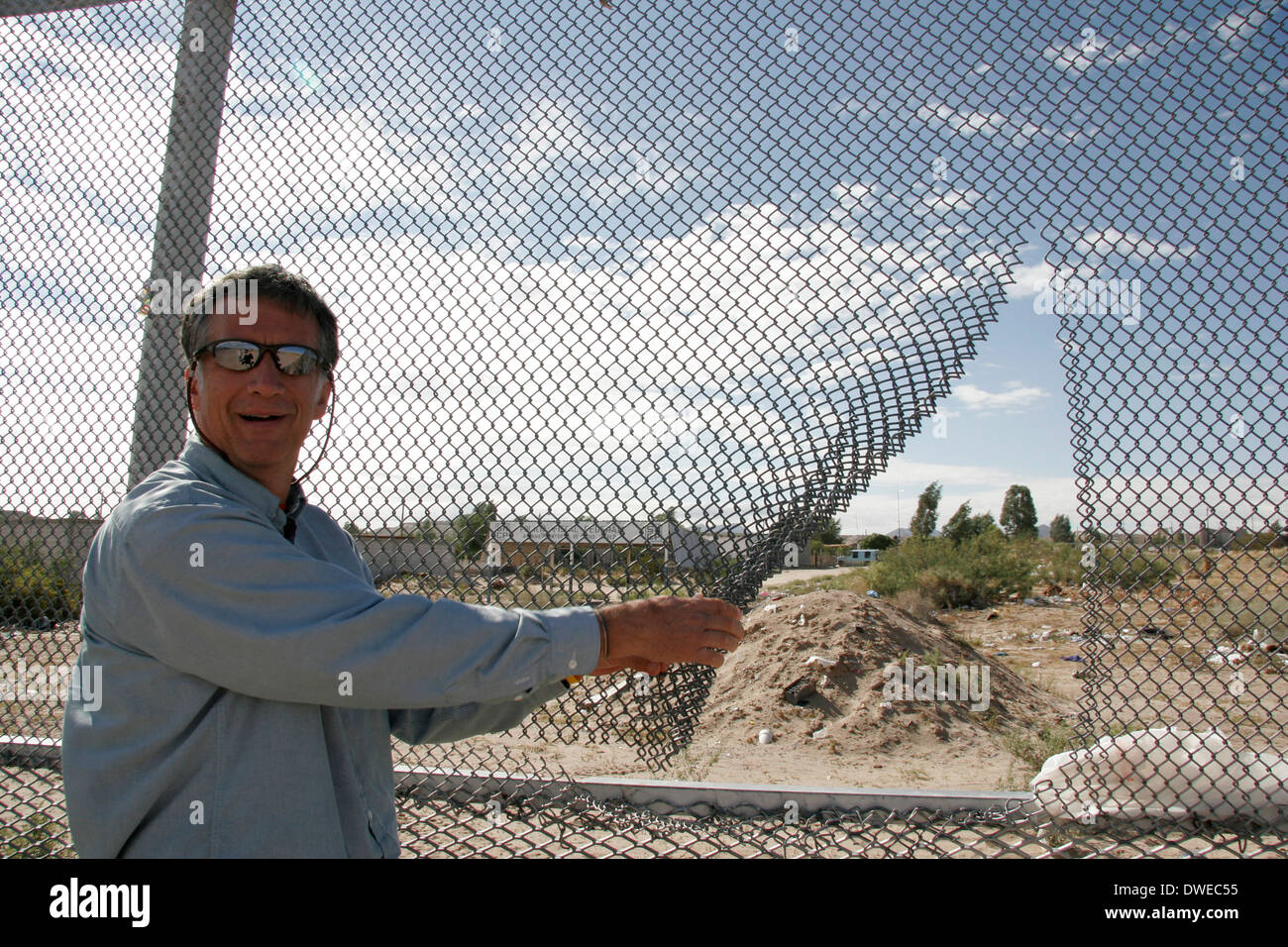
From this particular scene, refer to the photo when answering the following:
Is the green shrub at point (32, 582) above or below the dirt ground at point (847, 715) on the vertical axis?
above

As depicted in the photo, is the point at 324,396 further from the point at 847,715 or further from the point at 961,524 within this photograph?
the point at 961,524

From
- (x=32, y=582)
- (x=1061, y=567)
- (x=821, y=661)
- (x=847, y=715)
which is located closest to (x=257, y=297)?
(x=32, y=582)

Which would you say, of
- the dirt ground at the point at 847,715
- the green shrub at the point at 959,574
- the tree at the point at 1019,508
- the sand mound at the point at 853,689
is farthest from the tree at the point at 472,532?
the tree at the point at 1019,508

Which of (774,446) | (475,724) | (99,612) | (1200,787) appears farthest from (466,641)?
(1200,787)

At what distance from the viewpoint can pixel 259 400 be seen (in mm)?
1634

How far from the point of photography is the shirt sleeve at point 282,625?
130 cm

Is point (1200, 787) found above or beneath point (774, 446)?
beneath

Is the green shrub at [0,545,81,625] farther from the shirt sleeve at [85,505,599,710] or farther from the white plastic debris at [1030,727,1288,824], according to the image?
the white plastic debris at [1030,727,1288,824]

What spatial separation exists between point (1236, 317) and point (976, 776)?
2.93 m

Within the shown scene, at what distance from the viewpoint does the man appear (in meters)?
1.30

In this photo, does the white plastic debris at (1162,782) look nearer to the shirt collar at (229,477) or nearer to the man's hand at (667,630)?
the man's hand at (667,630)

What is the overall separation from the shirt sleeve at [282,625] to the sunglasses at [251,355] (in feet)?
1.35
